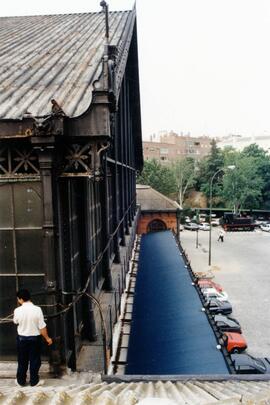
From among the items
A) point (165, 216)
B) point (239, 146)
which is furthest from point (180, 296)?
point (239, 146)

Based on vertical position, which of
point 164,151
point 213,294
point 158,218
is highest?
point 164,151

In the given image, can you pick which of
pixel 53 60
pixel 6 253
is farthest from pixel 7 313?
pixel 53 60

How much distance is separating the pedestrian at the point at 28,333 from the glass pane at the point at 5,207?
114cm

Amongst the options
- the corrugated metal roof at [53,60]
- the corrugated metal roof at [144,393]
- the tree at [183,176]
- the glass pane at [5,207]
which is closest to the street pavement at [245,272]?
the corrugated metal roof at [144,393]

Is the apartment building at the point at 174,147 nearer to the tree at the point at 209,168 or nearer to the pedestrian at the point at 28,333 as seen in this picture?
the tree at the point at 209,168

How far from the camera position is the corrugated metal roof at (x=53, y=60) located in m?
6.37

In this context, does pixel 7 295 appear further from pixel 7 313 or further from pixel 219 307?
pixel 219 307

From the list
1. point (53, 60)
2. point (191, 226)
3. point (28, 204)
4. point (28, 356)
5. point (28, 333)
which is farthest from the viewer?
point (191, 226)

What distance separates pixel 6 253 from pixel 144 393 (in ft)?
9.09

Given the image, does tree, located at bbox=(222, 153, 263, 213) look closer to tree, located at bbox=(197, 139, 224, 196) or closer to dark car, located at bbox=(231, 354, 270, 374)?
tree, located at bbox=(197, 139, 224, 196)

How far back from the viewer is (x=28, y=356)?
5.34 m

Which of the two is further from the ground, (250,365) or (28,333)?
(28,333)

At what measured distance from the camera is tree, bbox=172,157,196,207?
71644 mm

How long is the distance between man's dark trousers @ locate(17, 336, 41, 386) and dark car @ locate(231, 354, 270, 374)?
35.1ft
